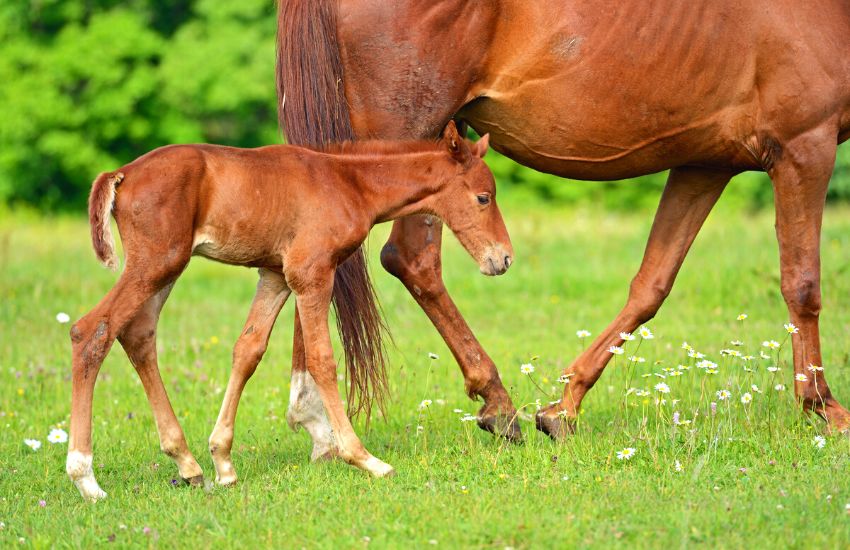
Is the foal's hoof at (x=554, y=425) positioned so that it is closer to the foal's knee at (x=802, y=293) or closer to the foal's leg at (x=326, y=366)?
the foal's leg at (x=326, y=366)

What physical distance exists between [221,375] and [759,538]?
4.48 metres

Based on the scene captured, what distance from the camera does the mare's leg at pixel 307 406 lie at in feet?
17.3

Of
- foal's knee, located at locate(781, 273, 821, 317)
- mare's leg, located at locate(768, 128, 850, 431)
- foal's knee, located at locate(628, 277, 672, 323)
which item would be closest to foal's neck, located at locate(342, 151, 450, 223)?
foal's knee, located at locate(628, 277, 672, 323)

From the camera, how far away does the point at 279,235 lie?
4.62m

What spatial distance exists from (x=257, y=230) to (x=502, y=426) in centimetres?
173

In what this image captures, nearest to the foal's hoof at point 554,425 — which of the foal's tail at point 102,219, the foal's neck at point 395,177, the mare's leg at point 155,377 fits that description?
the foal's neck at point 395,177

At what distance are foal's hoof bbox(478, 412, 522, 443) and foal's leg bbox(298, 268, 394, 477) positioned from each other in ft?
2.92

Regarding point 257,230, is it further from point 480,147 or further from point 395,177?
point 480,147

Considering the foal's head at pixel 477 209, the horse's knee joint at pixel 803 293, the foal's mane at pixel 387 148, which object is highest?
the foal's mane at pixel 387 148

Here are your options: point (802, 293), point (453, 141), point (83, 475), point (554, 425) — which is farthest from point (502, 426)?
point (83, 475)

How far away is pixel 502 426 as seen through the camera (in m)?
5.46

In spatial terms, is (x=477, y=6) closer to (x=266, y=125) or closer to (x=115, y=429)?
(x=115, y=429)

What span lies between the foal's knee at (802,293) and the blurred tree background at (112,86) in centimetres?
1440

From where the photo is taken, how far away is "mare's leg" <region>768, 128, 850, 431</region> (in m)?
5.27
